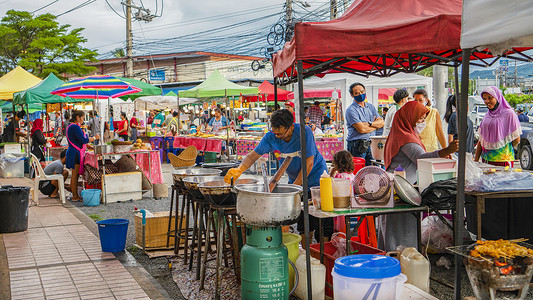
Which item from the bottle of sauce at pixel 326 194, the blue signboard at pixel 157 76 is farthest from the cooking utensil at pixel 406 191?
the blue signboard at pixel 157 76

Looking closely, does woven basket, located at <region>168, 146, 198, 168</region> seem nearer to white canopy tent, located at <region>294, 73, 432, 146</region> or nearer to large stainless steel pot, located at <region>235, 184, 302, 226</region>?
white canopy tent, located at <region>294, 73, 432, 146</region>

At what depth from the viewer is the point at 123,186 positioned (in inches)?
453

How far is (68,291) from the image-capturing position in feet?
17.9

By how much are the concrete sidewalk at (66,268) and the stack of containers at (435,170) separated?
9.57 ft

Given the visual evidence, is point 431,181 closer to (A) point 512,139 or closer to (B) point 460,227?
(B) point 460,227

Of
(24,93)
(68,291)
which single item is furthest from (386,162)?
(24,93)

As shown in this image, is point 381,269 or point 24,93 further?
point 24,93

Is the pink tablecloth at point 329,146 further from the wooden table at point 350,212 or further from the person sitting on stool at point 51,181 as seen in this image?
the wooden table at point 350,212

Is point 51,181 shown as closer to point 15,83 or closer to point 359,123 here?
point 15,83

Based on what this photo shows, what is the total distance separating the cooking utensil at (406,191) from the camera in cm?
486

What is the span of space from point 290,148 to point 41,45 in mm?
30470

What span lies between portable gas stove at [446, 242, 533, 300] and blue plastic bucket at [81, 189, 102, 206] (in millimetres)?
9153

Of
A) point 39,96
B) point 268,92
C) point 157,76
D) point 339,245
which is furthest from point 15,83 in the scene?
point 157,76

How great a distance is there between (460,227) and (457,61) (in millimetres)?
3039
